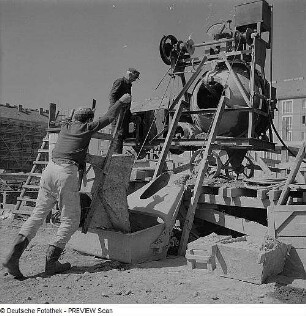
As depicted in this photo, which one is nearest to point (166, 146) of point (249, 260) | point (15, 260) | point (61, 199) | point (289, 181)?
point (289, 181)

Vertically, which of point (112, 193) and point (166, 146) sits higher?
point (166, 146)

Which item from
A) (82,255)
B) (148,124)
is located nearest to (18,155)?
(148,124)

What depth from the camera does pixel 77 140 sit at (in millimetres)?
4961

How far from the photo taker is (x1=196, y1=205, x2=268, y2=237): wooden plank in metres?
5.62

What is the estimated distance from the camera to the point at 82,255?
577 centimetres

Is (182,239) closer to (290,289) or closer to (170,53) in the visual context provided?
(290,289)

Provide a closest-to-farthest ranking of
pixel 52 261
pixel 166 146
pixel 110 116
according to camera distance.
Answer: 1. pixel 52 261
2. pixel 110 116
3. pixel 166 146

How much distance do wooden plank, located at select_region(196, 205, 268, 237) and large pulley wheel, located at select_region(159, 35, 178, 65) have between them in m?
3.70

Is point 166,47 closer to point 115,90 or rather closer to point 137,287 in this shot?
point 115,90

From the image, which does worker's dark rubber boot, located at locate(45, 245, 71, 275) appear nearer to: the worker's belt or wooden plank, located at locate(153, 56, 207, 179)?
the worker's belt

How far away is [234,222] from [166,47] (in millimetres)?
4367

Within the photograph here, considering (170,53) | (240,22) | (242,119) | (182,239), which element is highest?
(240,22)

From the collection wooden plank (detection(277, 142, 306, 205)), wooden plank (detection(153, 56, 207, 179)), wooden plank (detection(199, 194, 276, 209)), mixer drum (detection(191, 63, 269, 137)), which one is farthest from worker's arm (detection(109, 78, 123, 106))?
Answer: wooden plank (detection(277, 142, 306, 205))

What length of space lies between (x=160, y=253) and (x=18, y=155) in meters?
34.5
